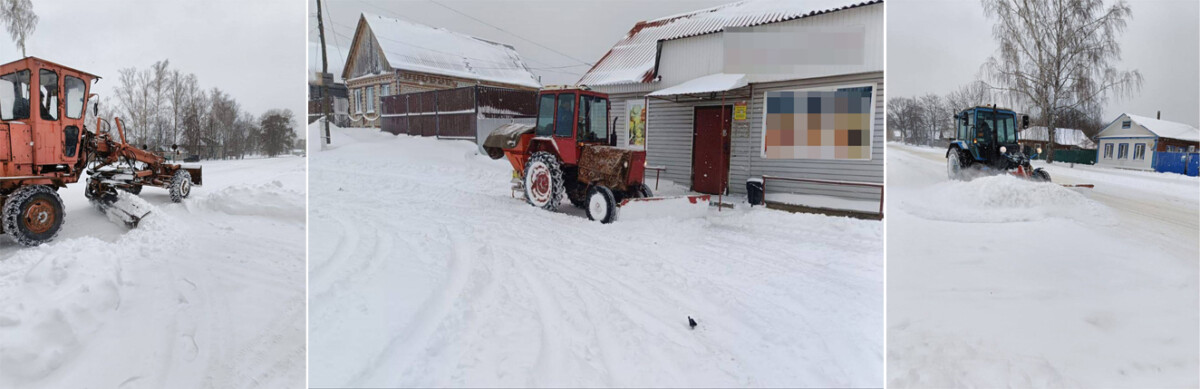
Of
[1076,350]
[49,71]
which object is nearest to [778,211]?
[1076,350]

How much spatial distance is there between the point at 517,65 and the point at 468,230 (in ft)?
2.06

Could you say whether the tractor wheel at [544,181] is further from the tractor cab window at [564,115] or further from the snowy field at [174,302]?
the snowy field at [174,302]

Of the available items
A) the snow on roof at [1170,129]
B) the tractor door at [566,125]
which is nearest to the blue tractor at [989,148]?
the snow on roof at [1170,129]

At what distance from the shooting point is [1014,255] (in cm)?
197

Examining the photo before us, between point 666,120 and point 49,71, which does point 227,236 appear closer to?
point 49,71

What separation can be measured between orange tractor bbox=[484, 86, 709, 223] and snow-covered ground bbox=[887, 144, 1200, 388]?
4.70ft

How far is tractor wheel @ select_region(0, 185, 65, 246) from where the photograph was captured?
2.29 meters

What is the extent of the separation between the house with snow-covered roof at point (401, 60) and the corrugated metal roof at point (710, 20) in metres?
0.44

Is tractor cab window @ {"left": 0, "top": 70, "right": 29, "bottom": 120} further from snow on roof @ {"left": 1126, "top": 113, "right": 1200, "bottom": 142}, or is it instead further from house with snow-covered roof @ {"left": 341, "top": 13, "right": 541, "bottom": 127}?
snow on roof @ {"left": 1126, "top": 113, "right": 1200, "bottom": 142}

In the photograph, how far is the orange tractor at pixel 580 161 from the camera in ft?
10.3

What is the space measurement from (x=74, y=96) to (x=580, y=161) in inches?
98.5

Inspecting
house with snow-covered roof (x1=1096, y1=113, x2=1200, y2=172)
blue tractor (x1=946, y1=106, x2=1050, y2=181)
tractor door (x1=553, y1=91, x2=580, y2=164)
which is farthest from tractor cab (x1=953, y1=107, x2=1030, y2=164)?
tractor door (x1=553, y1=91, x2=580, y2=164)

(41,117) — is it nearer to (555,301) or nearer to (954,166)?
(555,301)

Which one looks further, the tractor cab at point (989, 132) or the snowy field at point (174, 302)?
the tractor cab at point (989, 132)
